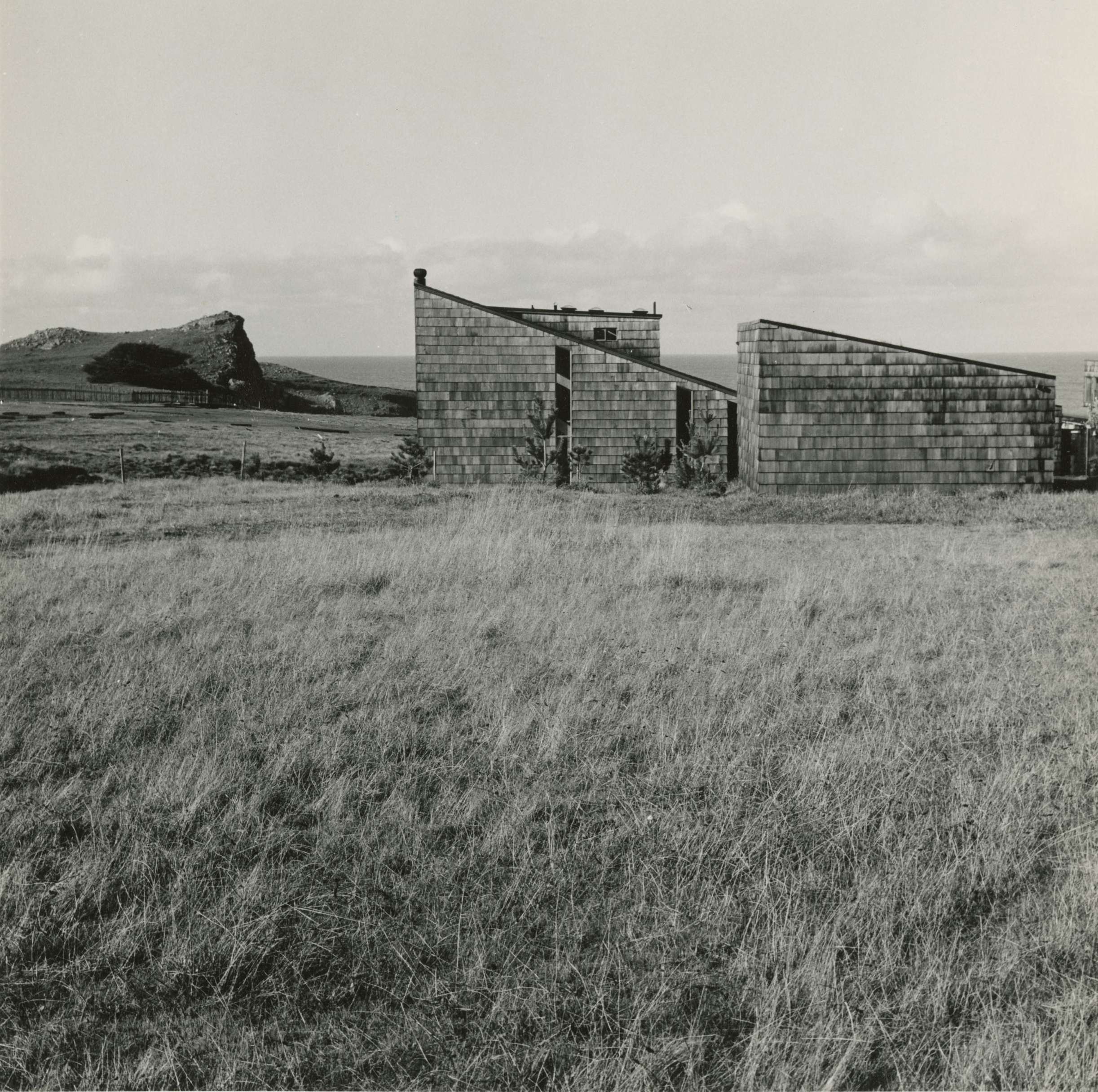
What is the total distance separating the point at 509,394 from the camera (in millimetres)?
23953

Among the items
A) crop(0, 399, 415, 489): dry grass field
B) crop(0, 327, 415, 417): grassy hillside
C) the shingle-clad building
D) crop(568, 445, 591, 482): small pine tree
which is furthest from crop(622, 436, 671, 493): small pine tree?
crop(0, 327, 415, 417): grassy hillside

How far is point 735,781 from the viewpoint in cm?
513

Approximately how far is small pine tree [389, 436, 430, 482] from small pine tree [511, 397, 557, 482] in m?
2.85

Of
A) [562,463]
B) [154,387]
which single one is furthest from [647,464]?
[154,387]

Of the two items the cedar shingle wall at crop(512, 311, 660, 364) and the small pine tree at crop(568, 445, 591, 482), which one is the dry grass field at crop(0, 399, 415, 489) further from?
the small pine tree at crop(568, 445, 591, 482)

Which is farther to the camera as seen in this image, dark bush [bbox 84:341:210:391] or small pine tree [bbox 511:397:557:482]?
dark bush [bbox 84:341:210:391]

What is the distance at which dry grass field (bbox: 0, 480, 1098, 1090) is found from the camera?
3273 millimetres

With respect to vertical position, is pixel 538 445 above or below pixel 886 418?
below

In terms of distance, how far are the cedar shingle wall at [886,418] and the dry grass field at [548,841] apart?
1166 centimetres

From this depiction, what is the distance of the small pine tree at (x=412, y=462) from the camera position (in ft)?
84.0

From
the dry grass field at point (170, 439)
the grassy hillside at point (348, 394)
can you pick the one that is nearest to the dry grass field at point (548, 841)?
the dry grass field at point (170, 439)

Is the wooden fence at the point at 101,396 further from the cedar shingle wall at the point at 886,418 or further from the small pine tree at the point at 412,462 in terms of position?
the cedar shingle wall at the point at 886,418

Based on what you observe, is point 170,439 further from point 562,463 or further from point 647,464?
point 647,464

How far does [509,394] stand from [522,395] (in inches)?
12.4
